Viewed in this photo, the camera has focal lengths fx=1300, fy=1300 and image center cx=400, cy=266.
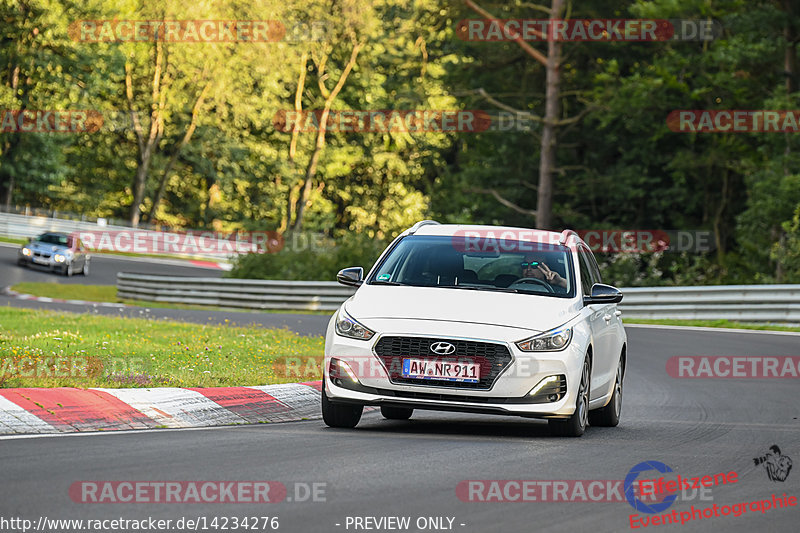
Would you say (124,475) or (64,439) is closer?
(124,475)

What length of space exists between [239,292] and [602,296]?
2418 cm

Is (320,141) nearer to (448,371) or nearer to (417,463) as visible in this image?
(448,371)

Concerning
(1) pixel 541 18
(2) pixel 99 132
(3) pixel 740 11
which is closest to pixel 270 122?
(2) pixel 99 132

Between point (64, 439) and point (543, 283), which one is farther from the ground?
point (543, 283)

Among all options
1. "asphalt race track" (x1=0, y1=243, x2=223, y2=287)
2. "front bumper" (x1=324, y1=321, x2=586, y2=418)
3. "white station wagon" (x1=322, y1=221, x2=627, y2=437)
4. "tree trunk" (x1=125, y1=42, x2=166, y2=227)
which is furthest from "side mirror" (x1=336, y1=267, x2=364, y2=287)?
"tree trunk" (x1=125, y1=42, x2=166, y2=227)

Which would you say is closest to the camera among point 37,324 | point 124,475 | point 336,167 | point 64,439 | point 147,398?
point 124,475

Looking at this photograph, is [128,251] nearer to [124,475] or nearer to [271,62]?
[271,62]

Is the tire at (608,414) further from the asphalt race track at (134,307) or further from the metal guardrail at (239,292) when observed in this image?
the metal guardrail at (239,292)

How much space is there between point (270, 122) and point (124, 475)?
226ft

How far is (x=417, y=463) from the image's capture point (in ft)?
27.9

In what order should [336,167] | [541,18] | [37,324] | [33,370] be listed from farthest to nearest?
[336,167], [541,18], [37,324], [33,370]

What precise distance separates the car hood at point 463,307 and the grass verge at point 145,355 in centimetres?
265

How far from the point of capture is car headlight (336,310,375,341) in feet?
33.3

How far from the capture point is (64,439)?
29.7 feet
